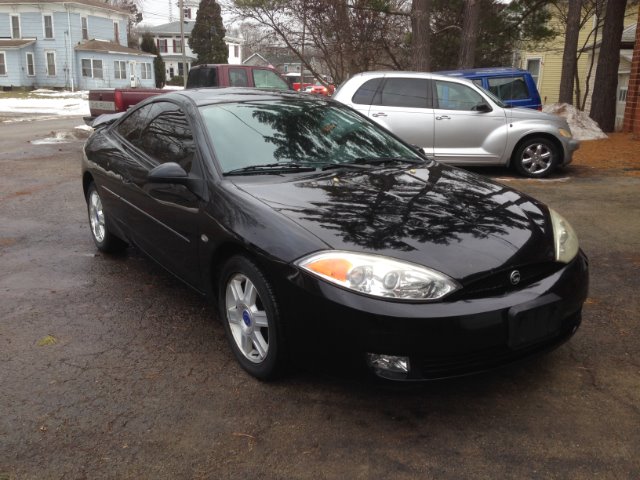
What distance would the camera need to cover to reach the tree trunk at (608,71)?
14812 mm

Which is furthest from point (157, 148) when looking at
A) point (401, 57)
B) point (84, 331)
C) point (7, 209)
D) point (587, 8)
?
point (587, 8)

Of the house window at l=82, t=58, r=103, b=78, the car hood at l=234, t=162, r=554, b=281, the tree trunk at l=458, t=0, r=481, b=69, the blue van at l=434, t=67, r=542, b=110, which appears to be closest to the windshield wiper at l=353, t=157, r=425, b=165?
the car hood at l=234, t=162, r=554, b=281

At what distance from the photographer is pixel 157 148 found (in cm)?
423

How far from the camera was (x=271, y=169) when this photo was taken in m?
3.63

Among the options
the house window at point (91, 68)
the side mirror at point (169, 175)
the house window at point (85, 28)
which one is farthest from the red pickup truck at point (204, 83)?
the house window at point (85, 28)

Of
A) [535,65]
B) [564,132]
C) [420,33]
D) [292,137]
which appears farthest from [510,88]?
[535,65]

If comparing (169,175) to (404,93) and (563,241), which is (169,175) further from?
(404,93)

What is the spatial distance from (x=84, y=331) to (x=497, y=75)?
32.6ft

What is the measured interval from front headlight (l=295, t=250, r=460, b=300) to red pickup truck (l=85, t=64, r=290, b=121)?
34.8ft

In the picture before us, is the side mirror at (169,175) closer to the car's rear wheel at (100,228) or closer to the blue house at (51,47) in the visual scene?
the car's rear wheel at (100,228)

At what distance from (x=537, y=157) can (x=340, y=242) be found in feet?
23.9

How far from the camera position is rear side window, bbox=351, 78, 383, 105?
31.3 feet

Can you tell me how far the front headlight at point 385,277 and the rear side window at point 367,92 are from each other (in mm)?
7254

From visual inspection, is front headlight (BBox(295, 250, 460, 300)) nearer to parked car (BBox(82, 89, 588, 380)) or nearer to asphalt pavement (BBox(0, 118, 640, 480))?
parked car (BBox(82, 89, 588, 380))
